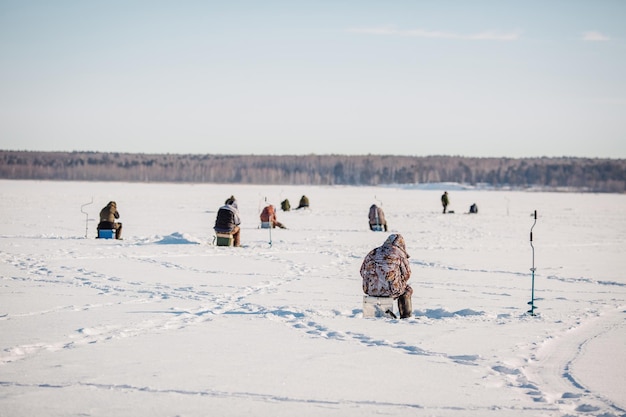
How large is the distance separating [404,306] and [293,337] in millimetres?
2001

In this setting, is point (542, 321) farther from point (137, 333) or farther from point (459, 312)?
point (137, 333)

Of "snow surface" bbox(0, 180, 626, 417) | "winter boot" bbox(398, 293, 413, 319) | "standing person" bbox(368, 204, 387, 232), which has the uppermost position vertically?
"standing person" bbox(368, 204, 387, 232)

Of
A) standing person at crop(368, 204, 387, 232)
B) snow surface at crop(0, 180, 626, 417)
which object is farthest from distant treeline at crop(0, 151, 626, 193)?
snow surface at crop(0, 180, 626, 417)

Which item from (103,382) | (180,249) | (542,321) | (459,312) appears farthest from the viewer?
(180,249)

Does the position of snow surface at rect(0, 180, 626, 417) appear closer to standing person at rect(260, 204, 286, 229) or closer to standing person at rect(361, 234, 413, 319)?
standing person at rect(361, 234, 413, 319)

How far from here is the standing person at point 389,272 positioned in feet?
31.4

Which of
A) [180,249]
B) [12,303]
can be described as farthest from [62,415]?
[180,249]

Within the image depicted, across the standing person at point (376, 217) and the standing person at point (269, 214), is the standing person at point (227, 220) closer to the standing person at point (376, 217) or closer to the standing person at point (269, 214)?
the standing person at point (269, 214)

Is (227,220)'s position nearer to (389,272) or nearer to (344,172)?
(389,272)

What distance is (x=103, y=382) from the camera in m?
6.31

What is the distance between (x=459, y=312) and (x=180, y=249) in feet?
33.1

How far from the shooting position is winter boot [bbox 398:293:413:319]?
9852mm

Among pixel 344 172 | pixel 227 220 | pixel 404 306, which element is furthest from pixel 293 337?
pixel 344 172

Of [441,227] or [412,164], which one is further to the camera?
[412,164]
